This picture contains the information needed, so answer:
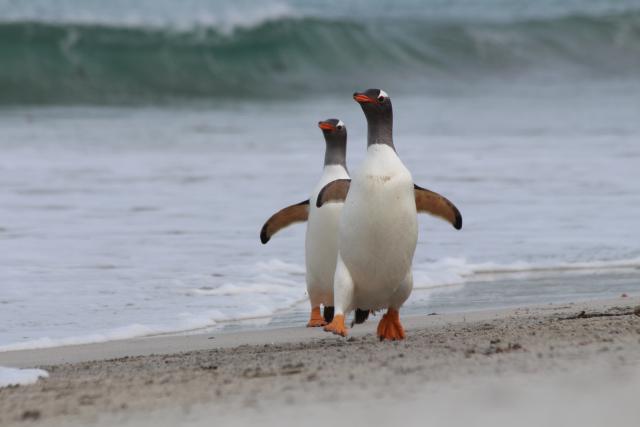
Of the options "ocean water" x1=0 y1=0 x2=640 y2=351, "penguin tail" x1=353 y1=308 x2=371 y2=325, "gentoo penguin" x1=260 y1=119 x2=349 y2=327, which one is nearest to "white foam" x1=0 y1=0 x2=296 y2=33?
"ocean water" x1=0 y1=0 x2=640 y2=351

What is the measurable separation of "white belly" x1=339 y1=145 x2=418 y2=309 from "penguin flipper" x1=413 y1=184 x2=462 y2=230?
270 millimetres

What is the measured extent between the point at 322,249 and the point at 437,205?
779 mm

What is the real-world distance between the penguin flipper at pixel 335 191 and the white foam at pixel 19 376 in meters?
1.93

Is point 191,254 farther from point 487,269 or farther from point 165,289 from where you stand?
point 487,269

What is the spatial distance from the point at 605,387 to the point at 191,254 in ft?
18.1

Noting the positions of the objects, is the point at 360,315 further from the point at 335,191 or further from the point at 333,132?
the point at 333,132

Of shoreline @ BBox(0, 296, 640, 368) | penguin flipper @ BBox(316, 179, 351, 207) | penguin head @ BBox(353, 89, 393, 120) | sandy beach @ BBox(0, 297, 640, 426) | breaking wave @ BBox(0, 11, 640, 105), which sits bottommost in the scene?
sandy beach @ BBox(0, 297, 640, 426)

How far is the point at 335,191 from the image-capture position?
21.1 feet

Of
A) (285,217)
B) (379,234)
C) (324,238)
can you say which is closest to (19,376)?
(379,234)

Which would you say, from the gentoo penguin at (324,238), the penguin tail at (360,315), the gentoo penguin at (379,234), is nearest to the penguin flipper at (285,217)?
the gentoo penguin at (324,238)

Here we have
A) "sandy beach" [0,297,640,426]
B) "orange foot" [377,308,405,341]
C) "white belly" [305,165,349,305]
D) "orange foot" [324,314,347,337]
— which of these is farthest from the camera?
"white belly" [305,165,349,305]

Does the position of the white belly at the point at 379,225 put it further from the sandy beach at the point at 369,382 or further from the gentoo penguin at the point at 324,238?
the gentoo penguin at the point at 324,238

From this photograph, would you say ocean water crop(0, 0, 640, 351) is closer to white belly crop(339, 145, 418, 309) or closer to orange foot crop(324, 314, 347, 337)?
white belly crop(339, 145, 418, 309)

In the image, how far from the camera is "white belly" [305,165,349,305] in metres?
6.54
